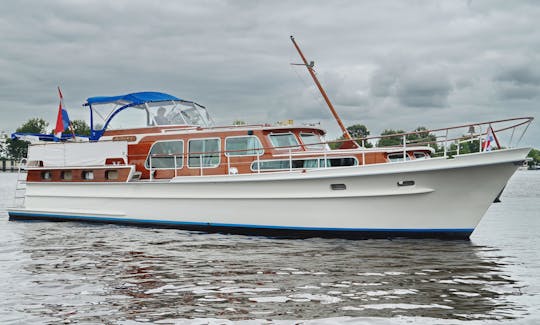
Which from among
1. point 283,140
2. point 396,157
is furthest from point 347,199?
point 283,140

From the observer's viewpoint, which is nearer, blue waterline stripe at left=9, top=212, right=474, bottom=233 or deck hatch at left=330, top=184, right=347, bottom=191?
blue waterline stripe at left=9, top=212, right=474, bottom=233

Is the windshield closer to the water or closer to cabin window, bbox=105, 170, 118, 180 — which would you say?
cabin window, bbox=105, 170, 118, 180

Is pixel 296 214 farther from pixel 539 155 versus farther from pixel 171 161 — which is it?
pixel 539 155

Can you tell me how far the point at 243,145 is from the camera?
1630cm

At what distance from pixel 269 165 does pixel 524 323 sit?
30.2 ft

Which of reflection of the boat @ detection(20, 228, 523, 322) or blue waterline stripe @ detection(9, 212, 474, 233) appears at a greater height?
blue waterline stripe @ detection(9, 212, 474, 233)

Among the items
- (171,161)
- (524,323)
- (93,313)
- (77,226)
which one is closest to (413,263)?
(524,323)

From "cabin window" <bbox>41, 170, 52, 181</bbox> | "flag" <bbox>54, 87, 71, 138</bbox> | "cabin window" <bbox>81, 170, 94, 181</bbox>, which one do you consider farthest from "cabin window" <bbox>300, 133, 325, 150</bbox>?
"cabin window" <bbox>41, 170, 52, 181</bbox>

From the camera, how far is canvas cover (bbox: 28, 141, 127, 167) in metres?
18.1

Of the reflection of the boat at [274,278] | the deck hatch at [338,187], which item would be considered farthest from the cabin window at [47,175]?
the deck hatch at [338,187]

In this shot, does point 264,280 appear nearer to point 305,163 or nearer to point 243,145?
point 305,163

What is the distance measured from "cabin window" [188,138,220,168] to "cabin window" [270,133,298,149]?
65.4 inches

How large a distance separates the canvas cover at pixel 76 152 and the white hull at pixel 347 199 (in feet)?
6.29

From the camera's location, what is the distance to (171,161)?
17.5 m
